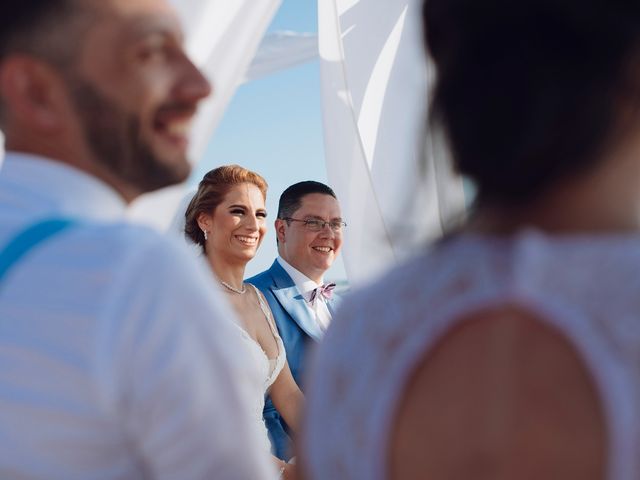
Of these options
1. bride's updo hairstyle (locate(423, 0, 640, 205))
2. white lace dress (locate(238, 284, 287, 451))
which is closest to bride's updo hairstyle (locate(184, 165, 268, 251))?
white lace dress (locate(238, 284, 287, 451))

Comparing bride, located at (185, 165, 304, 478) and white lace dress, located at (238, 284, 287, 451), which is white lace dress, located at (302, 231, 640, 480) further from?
bride, located at (185, 165, 304, 478)

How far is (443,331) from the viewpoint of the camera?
0.73 m

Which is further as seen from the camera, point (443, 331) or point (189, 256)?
point (189, 256)

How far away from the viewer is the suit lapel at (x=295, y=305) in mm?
3986

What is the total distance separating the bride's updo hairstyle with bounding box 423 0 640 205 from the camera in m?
0.72

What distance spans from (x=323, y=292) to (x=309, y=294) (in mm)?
183

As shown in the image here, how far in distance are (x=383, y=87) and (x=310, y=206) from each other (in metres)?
1.40

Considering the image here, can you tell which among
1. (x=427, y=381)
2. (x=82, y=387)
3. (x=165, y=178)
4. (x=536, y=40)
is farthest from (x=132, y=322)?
(x=536, y=40)

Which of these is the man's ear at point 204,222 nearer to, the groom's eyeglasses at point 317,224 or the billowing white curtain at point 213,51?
the groom's eyeglasses at point 317,224

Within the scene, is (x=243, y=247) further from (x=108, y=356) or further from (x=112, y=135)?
(x=108, y=356)

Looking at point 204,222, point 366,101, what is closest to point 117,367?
point 366,101

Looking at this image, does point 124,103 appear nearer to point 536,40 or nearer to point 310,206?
point 536,40

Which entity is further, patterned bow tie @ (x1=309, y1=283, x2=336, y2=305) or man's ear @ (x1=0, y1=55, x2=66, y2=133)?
patterned bow tie @ (x1=309, y1=283, x2=336, y2=305)

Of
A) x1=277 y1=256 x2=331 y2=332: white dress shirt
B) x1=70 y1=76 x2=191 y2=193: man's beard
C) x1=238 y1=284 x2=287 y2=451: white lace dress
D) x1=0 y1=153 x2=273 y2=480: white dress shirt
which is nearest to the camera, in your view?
x1=0 y1=153 x2=273 y2=480: white dress shirt
